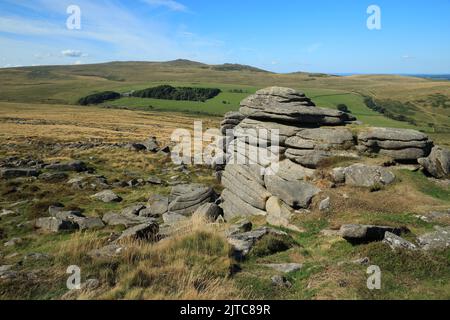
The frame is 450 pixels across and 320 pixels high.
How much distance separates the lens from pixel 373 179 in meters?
22.6

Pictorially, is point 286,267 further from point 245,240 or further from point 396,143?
point 396,143

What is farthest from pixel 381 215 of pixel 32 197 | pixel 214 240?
pixel 32 197

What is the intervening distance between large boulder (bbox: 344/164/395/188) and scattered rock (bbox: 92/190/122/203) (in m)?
18.2

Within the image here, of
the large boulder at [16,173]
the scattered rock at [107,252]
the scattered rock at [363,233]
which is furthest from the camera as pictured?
the large boulder at [16,173]

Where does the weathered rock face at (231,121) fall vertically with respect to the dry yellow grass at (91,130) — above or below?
above

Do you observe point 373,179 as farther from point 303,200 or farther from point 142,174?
point 142,174

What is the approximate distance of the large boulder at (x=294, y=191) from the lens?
72.2 ft

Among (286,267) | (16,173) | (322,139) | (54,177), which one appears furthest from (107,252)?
(16,173)

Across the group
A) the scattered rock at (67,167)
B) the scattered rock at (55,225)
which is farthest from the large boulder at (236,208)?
the scattered rock at (67,167)

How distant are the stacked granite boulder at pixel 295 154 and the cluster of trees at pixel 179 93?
498 ft

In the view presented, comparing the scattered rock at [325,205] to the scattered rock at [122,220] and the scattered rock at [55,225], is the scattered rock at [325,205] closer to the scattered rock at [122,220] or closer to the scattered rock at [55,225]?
the scattered rock at [122,220]

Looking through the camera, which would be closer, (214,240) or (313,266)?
(313,266)
